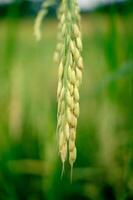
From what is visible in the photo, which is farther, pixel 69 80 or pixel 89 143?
pixel 89 143

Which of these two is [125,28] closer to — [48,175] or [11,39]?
[11,39]

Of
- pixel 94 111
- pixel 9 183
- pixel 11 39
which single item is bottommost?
pixel 9 183

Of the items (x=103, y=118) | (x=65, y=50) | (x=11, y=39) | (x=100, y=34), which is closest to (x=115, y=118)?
(x=103, y=118)

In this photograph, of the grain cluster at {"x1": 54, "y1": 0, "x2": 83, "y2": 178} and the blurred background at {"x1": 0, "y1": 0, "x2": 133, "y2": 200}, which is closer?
the grain cluster at {"x1": 54, "y1": 0, "x2": 83, "y2": 178}

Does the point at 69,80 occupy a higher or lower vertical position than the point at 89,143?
higher

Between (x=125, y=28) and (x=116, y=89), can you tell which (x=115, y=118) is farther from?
(x=125, y=28)

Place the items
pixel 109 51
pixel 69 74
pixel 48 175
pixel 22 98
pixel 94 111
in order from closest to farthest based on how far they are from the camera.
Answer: pixel 69 74 < pixel 109 51 < pixel 48 175 < pixel 22 98 < pixel 94 111

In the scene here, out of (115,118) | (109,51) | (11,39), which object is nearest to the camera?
(109,51)

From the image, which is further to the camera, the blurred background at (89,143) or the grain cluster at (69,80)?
the blurred background at (89,143)

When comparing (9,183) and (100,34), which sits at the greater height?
(100,34)

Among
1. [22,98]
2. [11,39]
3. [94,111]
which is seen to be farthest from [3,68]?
[94,111]

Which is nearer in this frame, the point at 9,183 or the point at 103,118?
the point at 9,183
